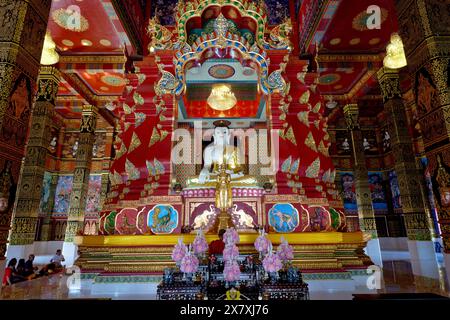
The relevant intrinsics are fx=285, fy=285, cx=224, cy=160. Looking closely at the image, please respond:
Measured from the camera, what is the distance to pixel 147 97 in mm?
7418

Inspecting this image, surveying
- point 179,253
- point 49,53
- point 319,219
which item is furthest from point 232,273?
point 49,53

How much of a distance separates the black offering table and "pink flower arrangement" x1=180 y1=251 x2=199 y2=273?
11 cm

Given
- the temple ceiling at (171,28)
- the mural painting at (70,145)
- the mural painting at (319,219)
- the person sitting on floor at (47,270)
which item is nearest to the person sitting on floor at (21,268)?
the person sitting on floor at (47,270)

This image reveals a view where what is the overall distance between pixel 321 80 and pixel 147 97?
7464mm

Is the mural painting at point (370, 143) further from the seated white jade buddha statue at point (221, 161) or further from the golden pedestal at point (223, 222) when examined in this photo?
the golden pedestal at point (223, 222)

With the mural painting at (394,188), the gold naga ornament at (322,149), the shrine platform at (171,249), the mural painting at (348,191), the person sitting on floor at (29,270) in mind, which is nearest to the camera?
the shrine platform at (171,249)

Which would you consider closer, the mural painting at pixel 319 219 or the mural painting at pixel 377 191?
the mural painting at pixel 319 219

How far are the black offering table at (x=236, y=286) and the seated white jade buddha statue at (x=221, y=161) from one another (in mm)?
2742

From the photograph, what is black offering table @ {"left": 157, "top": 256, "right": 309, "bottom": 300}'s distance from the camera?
12.2 feet

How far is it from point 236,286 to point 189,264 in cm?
70

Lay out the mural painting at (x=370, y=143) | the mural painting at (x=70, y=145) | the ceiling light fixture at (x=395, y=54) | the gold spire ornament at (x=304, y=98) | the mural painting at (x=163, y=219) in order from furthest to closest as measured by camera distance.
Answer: the mural painting at (x=70, y=145)
the mural painting at (x=370, y=143)
the ceiling light fixture at (x=395, y=54)
the gold spire ornament at (x=304, y=98)
the mural painting at (x=163, y=219)

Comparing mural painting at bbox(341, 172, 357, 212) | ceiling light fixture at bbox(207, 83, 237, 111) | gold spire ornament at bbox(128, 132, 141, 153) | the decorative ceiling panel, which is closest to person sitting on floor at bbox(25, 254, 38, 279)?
gold spire ornament at bbox(128, 132, 141, 153)

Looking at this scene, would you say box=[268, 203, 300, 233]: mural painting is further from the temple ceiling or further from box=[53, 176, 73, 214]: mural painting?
box=[53, 176, 73, 214]: mural painting

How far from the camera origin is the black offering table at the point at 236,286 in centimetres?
371
